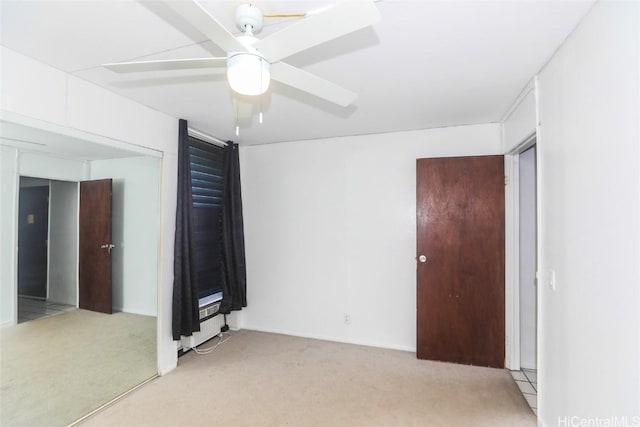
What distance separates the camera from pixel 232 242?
11.5ft

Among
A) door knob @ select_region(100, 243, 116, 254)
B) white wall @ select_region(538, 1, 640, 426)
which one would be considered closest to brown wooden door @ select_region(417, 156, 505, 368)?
white wall @ select_region(538, 1, 640, 426)

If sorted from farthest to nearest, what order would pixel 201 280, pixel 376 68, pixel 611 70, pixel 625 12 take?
1. pixel 201 280
2. pixel 376 68
3. pixel 611 70
4. pixel 625 12

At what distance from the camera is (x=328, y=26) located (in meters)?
0.98

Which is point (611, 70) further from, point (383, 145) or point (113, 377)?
point (113, 377)

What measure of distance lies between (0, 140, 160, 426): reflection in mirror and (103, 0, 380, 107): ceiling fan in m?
1.61

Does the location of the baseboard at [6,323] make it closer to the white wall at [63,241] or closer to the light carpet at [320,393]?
the white wall at [63,241]

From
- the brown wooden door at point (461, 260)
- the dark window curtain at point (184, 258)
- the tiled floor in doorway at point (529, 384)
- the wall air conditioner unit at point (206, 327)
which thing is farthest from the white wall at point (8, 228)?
the tiled floor in doorway at point (529, 384)

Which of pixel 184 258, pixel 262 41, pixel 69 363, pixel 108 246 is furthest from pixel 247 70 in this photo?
pixel 69 363

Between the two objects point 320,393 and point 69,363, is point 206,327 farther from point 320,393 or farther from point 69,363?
point 320,393

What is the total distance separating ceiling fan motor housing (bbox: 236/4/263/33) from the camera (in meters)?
1.21

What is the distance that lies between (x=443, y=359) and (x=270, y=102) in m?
2.83

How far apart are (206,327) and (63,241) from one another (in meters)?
1.60

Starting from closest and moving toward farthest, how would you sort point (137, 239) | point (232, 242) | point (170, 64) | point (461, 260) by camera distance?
1. point (170, 64)
2. point (137, 239)
3. point (461, 260)
4. point (232, 242)

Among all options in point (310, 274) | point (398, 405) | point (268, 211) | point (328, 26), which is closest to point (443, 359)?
point (398, 405)
